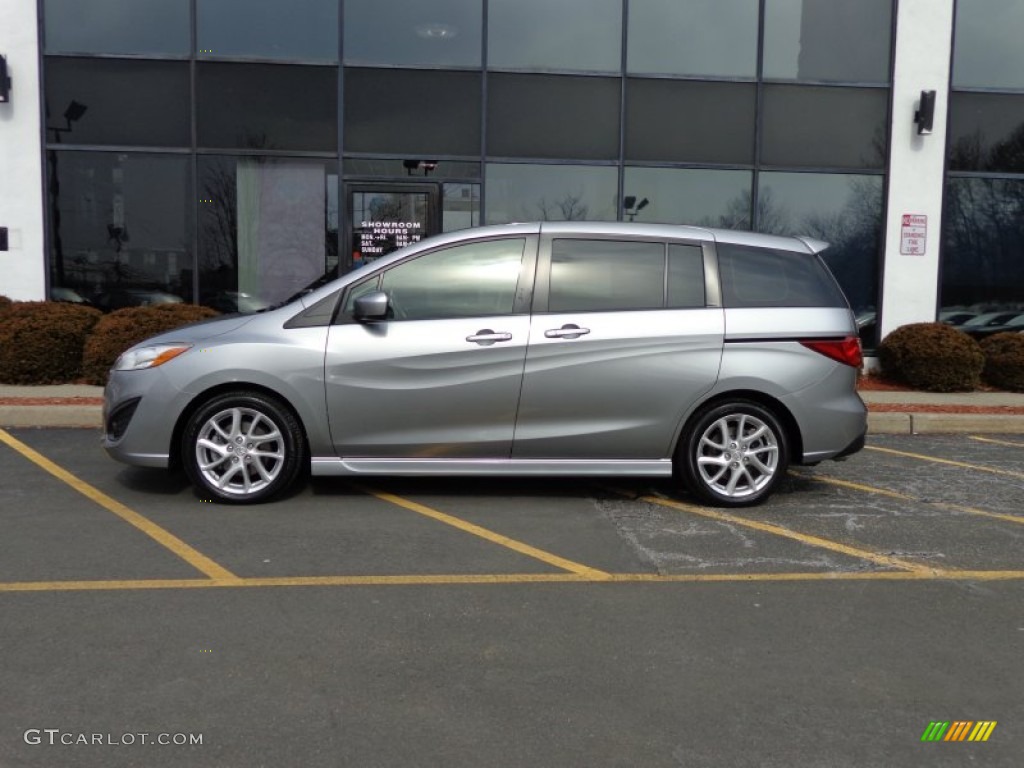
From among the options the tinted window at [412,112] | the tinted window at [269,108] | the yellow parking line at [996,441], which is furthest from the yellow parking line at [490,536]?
the tinted window at [269,108]

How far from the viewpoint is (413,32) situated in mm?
12523

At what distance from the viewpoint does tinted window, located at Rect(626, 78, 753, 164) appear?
1276cm

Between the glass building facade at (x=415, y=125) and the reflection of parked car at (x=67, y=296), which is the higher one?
the glass building facade at (x=415, y=125)

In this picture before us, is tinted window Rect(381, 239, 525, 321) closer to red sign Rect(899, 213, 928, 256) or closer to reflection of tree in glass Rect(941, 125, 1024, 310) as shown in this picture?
red sign Rect(899, 213, 928, 256)

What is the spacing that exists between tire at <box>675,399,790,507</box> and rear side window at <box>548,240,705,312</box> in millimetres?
782

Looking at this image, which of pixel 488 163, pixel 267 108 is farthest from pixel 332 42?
pixel 488 163

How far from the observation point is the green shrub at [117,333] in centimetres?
1052

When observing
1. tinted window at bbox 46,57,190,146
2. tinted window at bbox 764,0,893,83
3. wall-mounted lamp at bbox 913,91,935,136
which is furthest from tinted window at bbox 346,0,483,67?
wall-mounted lamp at bbox 913,91,935,136

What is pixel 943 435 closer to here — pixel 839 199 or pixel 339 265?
pixel 839 199

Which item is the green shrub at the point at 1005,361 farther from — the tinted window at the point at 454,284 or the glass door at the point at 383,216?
the tinted window at the point at 454,284

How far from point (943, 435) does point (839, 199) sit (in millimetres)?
4599

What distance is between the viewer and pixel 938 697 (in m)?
3.48

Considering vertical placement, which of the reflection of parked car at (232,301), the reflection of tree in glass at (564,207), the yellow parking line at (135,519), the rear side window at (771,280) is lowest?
the yellow parking line at (135,519)

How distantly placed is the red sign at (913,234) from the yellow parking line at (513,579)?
898cm
